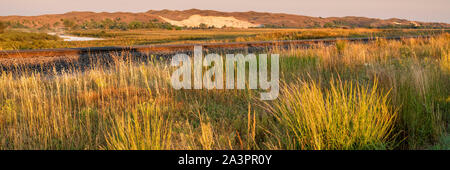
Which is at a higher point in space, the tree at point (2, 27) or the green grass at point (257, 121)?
the tree at point (2, 27)

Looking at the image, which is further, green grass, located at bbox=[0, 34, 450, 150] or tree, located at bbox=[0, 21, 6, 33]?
tree, located at bbox=[0, 21, 6, 33]

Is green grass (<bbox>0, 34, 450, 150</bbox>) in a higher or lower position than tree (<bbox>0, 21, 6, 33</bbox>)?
lower

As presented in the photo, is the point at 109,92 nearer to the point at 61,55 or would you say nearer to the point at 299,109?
the point at 299,109

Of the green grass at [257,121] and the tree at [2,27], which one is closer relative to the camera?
the green grass at [257,121]

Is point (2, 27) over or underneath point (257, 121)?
over

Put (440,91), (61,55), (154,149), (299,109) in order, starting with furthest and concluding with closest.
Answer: (61,55), (440,91), (299,109), (154,149)

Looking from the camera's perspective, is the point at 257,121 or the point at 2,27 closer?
the point at 257,121
